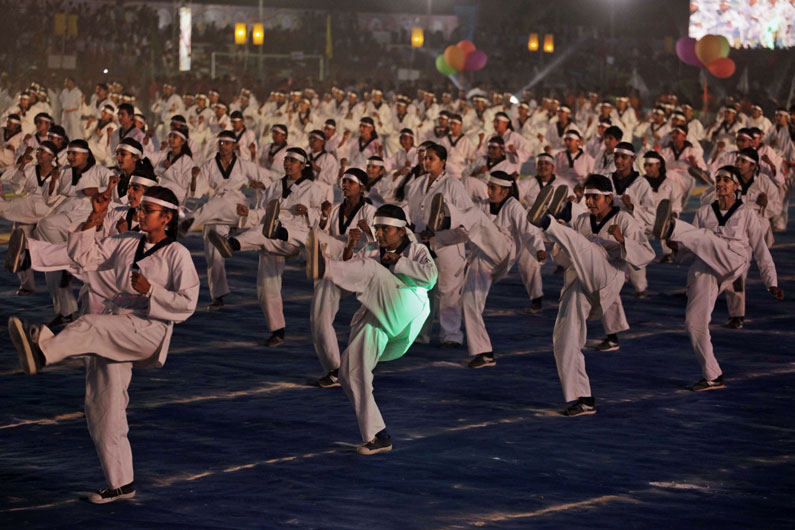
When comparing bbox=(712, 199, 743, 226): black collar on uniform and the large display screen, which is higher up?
the large display screen

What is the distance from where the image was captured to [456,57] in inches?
1833

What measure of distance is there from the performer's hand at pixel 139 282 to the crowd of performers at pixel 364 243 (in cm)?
1

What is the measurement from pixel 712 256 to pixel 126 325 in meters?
5.43

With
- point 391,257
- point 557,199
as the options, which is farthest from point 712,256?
point 391,257

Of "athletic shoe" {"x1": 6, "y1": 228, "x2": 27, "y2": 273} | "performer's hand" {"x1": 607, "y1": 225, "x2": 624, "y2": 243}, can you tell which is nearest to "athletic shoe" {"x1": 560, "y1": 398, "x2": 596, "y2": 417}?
"performer's hand" {"x1": 607, "y1": 225, "x2": 624, "y2": 243}

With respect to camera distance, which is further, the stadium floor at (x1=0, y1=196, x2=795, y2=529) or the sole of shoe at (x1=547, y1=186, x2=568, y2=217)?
the sole of shoe at (x1=547, y1=186, x2=568, y2=217)

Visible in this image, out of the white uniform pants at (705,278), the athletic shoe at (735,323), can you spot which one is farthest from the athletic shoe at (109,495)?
the athletic shoe at (735,323)

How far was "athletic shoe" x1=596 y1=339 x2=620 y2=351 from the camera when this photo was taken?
539 inches

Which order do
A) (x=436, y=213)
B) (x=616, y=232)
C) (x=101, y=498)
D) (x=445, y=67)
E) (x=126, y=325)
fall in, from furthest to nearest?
(x=445, y=67) → (x=436, y=213) → (x=616, y=232) → (x=101, y=498) → (x=126, y=325)

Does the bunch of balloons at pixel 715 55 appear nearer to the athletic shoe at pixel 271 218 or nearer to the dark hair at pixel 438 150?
the dark hair at pixel 438 150

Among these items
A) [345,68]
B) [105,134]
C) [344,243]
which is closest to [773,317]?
[344,243]

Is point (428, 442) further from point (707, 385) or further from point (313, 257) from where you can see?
point (707, 385)

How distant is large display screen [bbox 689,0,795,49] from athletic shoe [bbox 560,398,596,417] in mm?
40338

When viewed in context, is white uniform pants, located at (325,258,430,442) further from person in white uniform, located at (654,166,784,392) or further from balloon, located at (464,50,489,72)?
balloon, located at (464,50,489,72)
